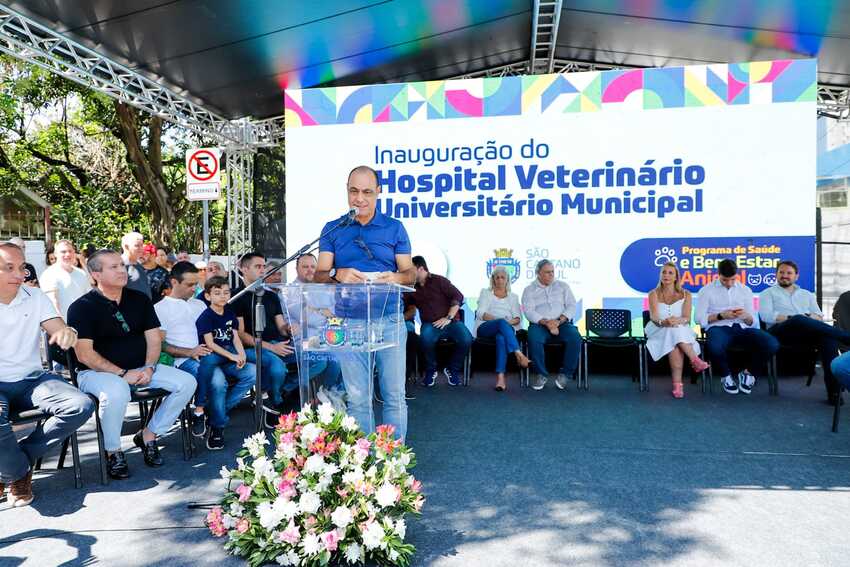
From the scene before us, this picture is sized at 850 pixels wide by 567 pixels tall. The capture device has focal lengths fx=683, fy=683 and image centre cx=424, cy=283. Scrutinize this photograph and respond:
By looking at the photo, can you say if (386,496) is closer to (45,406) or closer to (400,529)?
(400,529)

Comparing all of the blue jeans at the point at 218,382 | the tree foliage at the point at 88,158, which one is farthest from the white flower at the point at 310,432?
the tree foliage at the point at 88,158

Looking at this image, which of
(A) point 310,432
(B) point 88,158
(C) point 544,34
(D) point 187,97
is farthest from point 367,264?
(B) point 88,158

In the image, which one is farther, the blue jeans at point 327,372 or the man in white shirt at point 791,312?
the man in white shirt at point 791,312

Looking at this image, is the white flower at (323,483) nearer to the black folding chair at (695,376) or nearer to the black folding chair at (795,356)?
the black folding chair at (695,376)

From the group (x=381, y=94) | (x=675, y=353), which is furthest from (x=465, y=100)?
(x=675, y=353)

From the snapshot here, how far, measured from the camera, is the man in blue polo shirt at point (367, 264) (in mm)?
3111

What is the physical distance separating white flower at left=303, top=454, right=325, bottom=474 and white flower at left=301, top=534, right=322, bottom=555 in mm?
234

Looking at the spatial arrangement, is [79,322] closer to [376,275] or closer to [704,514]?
[376,275]

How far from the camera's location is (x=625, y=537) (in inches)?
108

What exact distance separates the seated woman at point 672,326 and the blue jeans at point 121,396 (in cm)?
399

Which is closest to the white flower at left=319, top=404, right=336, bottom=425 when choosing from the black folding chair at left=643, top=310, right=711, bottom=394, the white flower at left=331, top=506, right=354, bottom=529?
the white flower at left=331, top=506, right=354, bottom=529

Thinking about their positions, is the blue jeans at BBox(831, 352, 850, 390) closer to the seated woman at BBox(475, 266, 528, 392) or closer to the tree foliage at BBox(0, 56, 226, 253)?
the seated woman at BBox(475, 266, 528, 392)

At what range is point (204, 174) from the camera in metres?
7.14

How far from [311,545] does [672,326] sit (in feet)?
15.0
